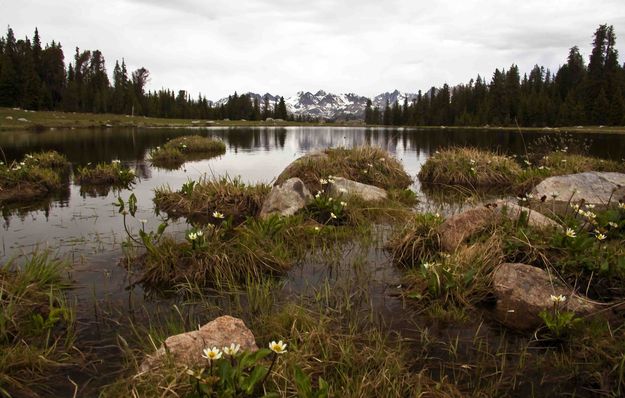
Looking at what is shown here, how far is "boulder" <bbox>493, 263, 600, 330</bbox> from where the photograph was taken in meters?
5.17

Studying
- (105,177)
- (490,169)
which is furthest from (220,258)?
(490,169)

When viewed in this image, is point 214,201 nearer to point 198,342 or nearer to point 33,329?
point 33,329

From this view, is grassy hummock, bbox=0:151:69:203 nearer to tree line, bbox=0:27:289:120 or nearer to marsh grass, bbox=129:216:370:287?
marsh grass, bbox=129:216:370:287

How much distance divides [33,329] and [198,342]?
219 centimetres

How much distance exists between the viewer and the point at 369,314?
215 inches

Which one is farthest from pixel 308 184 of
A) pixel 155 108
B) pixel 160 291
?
pixel 155 108

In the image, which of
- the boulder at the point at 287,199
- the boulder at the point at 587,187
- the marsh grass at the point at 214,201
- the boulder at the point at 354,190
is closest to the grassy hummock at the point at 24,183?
the marsh grass at the point at 214,201

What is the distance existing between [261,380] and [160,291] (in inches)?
130

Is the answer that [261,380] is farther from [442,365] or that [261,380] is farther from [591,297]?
[591,297]

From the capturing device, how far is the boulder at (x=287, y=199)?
9.99 meters

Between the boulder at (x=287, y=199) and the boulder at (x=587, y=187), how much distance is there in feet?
22.2

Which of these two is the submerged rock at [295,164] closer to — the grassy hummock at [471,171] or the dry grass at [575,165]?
the grassy hummock at [471,171]

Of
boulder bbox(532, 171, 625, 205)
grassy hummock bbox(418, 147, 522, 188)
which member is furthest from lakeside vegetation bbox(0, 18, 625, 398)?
grassy hummock bbox(418, 147, 522, 188)

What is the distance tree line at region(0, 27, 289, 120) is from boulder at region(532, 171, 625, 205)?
10227 cm
